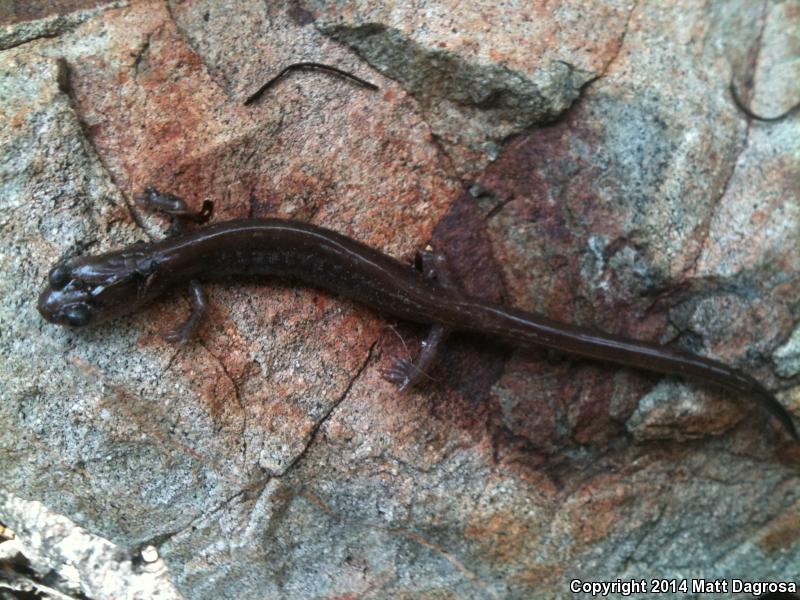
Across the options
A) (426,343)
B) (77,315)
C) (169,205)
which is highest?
(169,205)

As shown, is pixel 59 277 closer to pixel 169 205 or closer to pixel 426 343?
pixel 169 205

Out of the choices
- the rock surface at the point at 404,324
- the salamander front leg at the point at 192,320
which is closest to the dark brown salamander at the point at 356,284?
→ the salamander front leg at the point at 192,320

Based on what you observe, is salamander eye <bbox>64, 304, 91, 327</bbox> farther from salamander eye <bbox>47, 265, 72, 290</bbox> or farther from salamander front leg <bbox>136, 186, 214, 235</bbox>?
salamander front leg <bbox>136, 186, 214, 235</bbox>

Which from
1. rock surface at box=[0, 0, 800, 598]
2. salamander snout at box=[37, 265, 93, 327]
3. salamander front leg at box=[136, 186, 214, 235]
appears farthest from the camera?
salamander front leg at box=[136, 186, 214, 235]

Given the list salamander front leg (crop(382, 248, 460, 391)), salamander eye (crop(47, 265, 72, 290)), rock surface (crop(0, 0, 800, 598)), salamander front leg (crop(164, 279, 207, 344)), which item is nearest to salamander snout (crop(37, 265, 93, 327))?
salamander eye (crop(47, 265, 72, 290))

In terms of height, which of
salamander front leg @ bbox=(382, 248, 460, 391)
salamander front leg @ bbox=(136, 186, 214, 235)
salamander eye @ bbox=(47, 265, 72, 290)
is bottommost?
salamander front leg @ bbox=(382, 248, 460, 391)

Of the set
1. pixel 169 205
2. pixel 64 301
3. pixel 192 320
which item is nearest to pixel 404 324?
pixel 192 320

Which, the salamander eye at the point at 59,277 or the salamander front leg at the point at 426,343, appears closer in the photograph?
the salamander eye at the point at 59,277

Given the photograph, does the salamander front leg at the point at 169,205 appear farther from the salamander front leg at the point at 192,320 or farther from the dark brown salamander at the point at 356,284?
the salamander front leg at the point at 192,320
